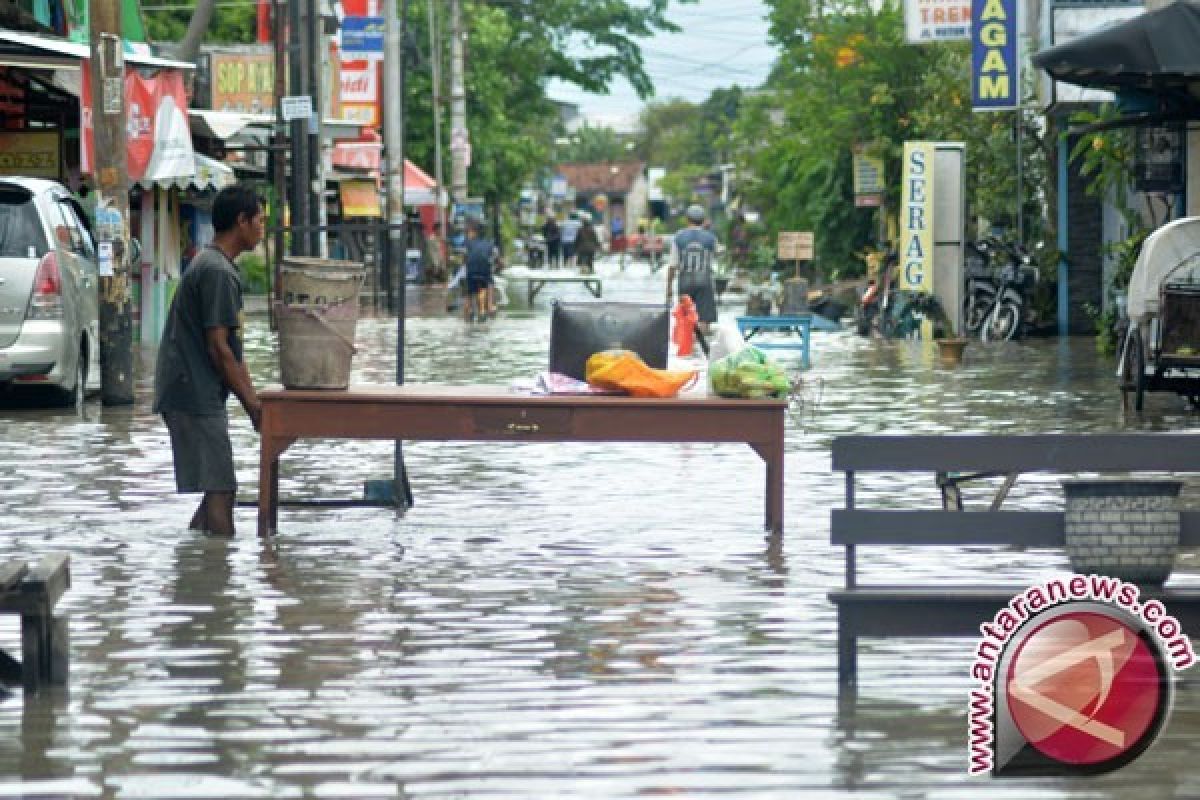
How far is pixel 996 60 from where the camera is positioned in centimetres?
3188

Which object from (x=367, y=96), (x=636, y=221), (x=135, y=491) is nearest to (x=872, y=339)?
(x=135, y=491)

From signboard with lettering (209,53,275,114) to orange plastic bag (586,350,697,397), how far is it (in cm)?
3533

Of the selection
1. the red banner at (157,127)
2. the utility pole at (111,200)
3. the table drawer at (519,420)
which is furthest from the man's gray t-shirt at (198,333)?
the red banner at (157,127)

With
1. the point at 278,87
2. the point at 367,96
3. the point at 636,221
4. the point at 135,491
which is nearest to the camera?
the point at 135,491

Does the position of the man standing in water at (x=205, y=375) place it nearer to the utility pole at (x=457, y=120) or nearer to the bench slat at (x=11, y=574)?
the bench slat at (x=11, y=574)

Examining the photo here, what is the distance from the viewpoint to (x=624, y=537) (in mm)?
12062

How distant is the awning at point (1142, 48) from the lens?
1938 cm

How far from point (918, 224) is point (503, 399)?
845 inches

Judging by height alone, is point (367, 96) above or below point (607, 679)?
above

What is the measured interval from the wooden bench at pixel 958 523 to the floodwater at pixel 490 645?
10.0 inches

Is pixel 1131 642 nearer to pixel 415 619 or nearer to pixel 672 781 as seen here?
pixel 672 781

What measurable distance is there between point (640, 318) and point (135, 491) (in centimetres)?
332

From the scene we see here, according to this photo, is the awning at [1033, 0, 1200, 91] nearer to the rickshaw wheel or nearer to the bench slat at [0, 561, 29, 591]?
the rickshaw wheel

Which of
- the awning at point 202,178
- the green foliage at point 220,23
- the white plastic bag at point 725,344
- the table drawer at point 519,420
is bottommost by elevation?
the table drawer at point 519,420
